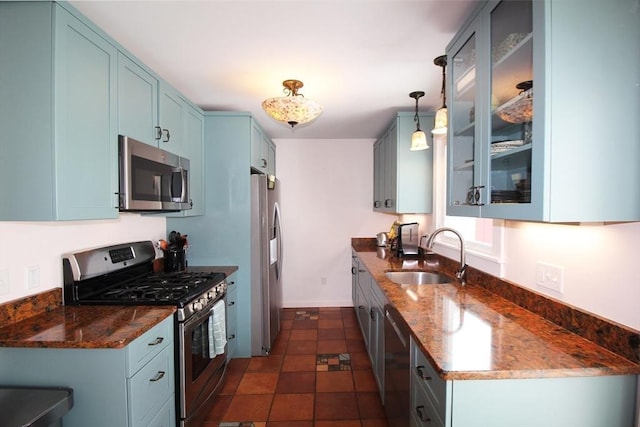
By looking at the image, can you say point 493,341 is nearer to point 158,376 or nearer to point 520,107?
point 520,107

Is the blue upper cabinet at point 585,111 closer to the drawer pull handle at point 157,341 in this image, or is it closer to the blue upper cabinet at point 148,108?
the drawer pull handle at point 157,341

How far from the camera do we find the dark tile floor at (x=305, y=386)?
209 cm

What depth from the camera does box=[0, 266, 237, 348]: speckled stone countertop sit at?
1.28m

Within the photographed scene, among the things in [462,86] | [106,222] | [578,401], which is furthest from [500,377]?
[106,222]

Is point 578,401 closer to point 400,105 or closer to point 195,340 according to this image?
point 195,340

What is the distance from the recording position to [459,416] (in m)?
0.99

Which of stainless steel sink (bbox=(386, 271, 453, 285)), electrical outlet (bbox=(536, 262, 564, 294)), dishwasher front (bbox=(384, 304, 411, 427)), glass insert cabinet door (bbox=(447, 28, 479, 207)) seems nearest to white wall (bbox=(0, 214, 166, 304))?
dishwasher front (bbox=(384, 304, 411, 427))

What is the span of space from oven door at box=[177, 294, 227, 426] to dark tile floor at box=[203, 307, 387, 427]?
22 cm

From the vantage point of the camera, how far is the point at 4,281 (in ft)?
4.75

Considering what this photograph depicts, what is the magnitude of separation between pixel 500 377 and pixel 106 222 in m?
2.39

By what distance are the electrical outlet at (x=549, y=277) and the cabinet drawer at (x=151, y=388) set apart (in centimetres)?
193

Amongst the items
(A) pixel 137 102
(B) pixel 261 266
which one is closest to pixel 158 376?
(B) pixel 261 266

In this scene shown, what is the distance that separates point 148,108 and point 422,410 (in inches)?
87.3

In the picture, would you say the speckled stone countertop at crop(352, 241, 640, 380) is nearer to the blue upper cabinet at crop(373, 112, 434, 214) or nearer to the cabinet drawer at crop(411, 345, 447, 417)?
the cabinet drawer at crop(411, 345, 447, 417)
